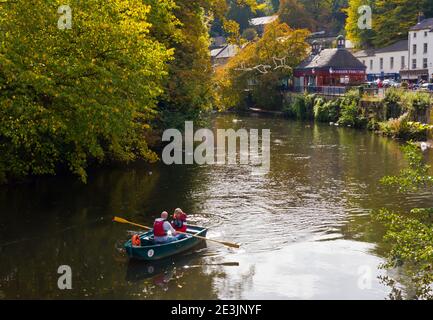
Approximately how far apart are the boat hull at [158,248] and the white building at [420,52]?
62.4 meters

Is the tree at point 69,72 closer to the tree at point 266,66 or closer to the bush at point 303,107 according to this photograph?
the bush at point 303,107

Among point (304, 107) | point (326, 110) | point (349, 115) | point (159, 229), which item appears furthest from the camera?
point (304, 107)

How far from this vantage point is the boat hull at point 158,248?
1967cm

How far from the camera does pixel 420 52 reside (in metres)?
79.4

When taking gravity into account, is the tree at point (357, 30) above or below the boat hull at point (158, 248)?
above

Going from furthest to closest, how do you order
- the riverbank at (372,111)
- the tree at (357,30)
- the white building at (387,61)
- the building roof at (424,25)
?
the tree at (357,30) → the white building at (387,61) → the building roof at (424,25) → the riverbank at (372,111)

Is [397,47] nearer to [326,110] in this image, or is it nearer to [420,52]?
[420,52]

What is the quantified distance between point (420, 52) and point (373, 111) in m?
24.3

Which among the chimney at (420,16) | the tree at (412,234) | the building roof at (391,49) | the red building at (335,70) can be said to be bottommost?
the tree at (412,234)

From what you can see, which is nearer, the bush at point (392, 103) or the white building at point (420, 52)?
the bush at point (392, 103)

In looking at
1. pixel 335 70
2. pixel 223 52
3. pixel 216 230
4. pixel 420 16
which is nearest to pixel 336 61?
pixel 335 70

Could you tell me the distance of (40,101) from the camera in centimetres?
2384

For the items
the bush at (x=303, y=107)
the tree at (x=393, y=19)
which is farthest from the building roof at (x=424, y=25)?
the bush at (x=303, y=107)
